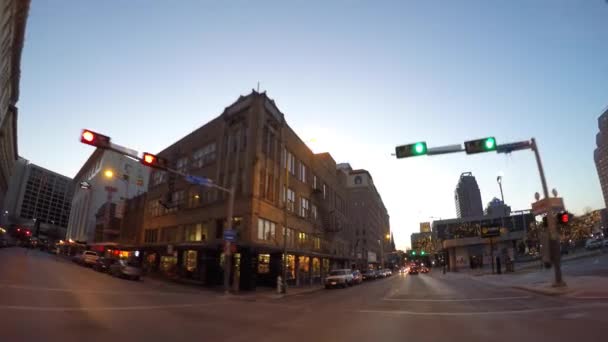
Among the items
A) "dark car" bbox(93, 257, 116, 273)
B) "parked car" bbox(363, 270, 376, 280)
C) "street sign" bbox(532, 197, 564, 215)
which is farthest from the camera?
"parked car" bbox(363, 270, 376, 280)

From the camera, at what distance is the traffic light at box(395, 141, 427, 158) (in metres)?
16.4

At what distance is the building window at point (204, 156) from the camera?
122ft

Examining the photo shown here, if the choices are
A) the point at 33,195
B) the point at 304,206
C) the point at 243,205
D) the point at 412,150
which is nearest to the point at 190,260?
the point at 243,205

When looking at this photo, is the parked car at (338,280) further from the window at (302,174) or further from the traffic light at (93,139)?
the traffic light at (93,139)

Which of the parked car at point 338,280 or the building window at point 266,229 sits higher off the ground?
the building window at point 266,229

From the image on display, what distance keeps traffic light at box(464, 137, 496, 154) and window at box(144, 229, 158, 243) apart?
36668 mm

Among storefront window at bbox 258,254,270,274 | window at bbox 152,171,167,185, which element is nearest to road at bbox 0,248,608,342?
storefront window at bbox 258,254,270,274

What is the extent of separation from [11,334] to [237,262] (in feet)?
70.9

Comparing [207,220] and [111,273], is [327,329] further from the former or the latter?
[111,273]

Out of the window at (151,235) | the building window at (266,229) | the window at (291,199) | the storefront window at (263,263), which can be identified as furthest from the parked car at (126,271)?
the window at (291,199)

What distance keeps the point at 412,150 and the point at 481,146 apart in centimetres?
322

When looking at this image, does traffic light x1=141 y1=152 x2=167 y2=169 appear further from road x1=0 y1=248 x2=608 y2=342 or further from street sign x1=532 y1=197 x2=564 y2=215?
street sign x1=532 y1=197 x2=564 y2=215

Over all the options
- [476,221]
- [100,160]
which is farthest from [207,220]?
[476,221]

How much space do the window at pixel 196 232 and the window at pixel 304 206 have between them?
1163 cm
